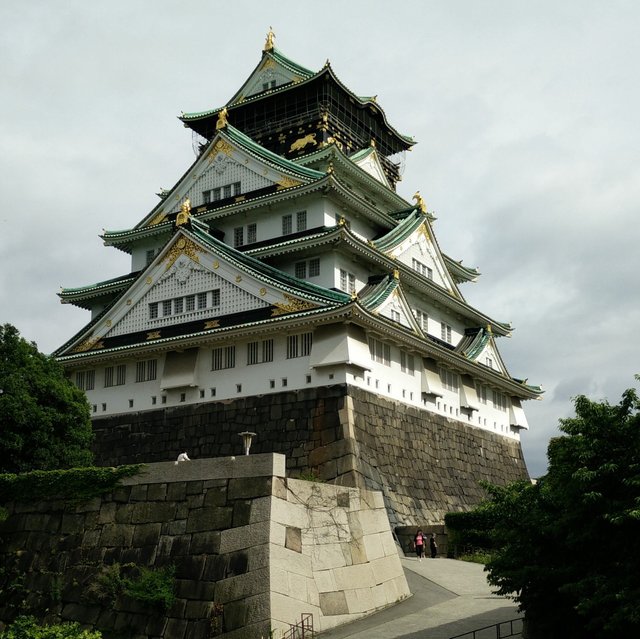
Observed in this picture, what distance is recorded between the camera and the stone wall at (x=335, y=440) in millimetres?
32094

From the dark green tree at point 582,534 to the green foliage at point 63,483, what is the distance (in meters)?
10.9

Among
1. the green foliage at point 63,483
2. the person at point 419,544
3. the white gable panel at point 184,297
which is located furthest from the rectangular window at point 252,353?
the green foliage at point 63,483

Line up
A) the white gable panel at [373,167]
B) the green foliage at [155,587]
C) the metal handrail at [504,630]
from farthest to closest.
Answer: the white gable panel at [373,167], the green foliage at [155,587], the metal handrail at [504,630]

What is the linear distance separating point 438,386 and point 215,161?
→ 16.2 metres

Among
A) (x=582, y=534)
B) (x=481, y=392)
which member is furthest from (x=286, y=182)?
(x=582, y=534)

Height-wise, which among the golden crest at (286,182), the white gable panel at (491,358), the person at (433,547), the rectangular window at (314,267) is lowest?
the person at (433,547)

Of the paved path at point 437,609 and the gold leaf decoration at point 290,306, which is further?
the gold leaf decoration at point 290,306

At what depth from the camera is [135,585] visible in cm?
2183

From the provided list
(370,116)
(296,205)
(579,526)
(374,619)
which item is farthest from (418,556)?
(370,116)

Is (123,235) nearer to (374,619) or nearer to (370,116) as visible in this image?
(370,116)

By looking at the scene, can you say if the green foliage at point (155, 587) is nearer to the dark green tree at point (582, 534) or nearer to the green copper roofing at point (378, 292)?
the dark green tree at point (582, 534)

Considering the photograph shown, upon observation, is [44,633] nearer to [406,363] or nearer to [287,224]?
[406,363]

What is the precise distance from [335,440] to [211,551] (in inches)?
431

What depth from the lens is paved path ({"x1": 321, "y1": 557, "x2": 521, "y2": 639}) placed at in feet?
70.1
